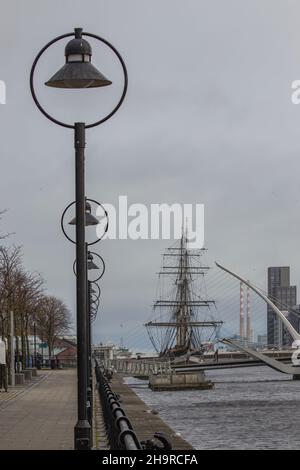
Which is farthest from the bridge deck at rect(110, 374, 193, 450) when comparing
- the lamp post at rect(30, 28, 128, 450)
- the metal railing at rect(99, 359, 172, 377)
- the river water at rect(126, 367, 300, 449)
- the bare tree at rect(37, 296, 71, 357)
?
the metal railing at rect(99, 359, 172, 377)

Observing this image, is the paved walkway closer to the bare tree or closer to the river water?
the river water

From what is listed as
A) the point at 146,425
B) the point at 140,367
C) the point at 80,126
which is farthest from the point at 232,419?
the point at 140,367

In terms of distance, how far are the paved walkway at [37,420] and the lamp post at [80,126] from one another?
24.3 feet

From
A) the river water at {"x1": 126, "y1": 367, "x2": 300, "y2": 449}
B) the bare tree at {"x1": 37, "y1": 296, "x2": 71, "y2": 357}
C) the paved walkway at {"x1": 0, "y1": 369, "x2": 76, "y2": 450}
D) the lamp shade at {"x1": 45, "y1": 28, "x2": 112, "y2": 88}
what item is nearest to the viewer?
the lamp shade at {"x1": 45, "y1": 28, "x2": 112, "y2": 88}

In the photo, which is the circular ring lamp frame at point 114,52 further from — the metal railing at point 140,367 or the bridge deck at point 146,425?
the metal railing at point 140,367

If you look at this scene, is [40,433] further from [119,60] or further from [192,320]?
[192,320]

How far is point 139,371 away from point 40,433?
115 metres

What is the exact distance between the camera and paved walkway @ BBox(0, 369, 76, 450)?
2453 centimetres

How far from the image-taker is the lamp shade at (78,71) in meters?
15.5

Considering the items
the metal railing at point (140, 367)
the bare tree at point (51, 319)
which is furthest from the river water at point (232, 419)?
the metal railing at point (140, 367)

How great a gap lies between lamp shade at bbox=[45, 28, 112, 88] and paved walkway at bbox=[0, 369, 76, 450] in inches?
→ 382

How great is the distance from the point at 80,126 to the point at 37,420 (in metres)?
17.2
